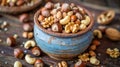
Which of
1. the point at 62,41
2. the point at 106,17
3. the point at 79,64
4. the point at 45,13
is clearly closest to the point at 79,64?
the point at 79,64

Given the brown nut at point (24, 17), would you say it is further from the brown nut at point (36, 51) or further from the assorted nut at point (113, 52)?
the assorted nut at point (113, 52)

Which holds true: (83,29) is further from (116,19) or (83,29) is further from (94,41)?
(116,19)

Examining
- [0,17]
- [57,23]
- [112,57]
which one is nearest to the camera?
[57,23]

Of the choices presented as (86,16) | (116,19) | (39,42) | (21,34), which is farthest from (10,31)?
(116,19)

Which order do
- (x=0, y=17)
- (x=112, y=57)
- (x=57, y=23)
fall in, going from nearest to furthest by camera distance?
(x=57, y=23) < (x=112, y=57) < (x=0, y=17)

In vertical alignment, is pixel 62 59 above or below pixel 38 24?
below

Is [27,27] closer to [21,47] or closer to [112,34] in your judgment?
[21,47]

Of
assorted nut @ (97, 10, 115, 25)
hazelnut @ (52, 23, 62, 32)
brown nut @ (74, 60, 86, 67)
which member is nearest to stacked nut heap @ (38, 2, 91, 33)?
hazelnut @ (52, 23, 62, 32)
